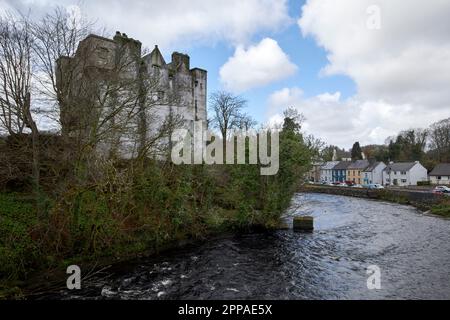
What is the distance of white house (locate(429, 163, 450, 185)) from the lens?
51.7 m

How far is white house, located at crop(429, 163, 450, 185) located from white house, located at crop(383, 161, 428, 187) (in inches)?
123

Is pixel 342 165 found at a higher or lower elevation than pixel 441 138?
lower

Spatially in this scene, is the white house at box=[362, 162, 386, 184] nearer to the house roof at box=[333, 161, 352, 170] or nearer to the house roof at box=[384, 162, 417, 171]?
the house roof at box=[384, 162, 417, 171]

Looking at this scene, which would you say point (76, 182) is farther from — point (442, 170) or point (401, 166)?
point (401, 166)

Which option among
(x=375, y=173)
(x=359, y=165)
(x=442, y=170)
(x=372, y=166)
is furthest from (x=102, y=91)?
(x=359, y=165)

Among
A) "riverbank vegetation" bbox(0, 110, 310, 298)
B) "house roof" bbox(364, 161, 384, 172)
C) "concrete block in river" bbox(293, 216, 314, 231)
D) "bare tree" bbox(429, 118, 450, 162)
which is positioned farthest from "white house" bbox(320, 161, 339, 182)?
"concrete block in river" bbox(293, 216, 314, 231)

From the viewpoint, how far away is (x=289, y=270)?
11.3 metres

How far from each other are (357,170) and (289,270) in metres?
67.9

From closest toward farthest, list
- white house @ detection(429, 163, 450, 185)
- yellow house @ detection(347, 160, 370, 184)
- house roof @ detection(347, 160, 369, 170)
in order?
1. white house @ detection(429, 163, 450, 185)
2. house roof @ detection(347, 160, 369, 170)
3. yellow house @ detection(347, 160, 370, 184)

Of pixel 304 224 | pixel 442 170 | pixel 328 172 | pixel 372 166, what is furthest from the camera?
pixel 328 172

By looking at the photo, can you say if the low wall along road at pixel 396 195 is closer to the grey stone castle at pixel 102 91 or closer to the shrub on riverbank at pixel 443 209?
the shrub on riverbank at pixel 443 209

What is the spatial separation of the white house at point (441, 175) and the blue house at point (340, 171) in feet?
73.1
